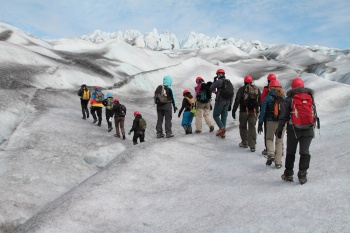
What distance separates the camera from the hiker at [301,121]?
23.4 ft

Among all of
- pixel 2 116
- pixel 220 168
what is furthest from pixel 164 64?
pixel 220 168

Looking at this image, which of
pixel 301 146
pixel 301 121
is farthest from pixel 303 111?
pixel 301 146

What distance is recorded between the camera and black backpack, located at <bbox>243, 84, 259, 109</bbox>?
10.7 m

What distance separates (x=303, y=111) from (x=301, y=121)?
218mm

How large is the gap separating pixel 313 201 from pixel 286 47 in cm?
9797

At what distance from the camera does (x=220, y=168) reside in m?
9.85

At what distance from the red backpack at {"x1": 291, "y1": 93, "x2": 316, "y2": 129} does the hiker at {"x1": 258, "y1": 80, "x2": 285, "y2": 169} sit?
1836 mm

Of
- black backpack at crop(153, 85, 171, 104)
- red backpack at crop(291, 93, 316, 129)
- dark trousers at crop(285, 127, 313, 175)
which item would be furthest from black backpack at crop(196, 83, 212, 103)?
red backpack at crop(291, 93, 316, 129)

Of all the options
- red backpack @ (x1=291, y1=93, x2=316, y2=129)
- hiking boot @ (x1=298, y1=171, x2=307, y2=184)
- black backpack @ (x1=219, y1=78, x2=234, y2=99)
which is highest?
black backpack @ (x1=219, y1=78, x2=234, y2=99)

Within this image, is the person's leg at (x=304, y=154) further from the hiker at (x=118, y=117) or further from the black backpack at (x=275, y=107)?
the hiker at (x=118, y=117)

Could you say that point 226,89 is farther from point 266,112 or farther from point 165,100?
point 266,112

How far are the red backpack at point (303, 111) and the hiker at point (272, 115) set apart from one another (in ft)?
6.02

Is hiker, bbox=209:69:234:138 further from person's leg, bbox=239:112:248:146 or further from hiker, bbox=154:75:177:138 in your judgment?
hiker, bbox=154:75:177:138

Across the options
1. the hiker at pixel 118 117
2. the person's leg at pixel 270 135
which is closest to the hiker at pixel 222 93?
the person's leg at pixel 270 135
